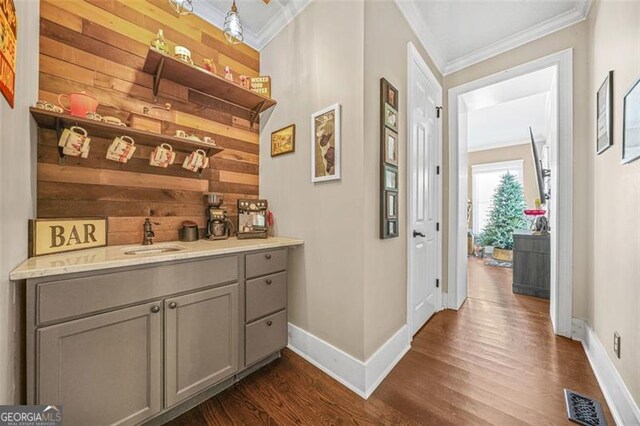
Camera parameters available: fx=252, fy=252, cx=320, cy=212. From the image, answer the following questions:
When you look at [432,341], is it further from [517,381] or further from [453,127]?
[453,127]

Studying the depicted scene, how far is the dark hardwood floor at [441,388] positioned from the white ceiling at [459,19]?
8.92 feet

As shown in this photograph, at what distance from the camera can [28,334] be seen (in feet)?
3.13

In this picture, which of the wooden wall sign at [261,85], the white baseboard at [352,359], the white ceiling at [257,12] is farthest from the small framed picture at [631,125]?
the wooden wall sign at [261,85]

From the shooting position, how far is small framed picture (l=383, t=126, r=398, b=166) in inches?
68.7

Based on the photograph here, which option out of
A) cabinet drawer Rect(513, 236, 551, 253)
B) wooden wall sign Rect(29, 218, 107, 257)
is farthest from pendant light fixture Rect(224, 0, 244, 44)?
cabinet drawer Rect(513, 236, 551, 253)

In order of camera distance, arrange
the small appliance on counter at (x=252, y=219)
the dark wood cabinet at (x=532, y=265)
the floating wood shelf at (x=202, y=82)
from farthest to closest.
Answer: the dark wood cabinet at (x=532, y=265) < the small appliance on counter at (x=252, y=219) < the floating wood shelf at (x=202, y=82)

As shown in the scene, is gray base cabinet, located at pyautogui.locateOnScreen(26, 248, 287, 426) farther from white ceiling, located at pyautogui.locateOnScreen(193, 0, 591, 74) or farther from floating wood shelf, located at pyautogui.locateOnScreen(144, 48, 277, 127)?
white ceiling, located at pyautogui.locateOnScreen(193, 0, 591, 74)

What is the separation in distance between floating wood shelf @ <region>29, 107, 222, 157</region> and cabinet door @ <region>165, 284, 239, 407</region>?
103 centimetres

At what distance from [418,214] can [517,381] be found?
1.32 m

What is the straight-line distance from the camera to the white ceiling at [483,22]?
2.07 meters

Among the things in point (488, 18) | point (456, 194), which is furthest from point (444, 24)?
point (456, 194)

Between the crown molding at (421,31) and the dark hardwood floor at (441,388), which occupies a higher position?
the crown molding at (421,31)

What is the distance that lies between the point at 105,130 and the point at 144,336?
3.92ft

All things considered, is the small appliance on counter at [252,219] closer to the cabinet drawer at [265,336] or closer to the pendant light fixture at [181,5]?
the cabinet drawer at [265,336]
